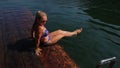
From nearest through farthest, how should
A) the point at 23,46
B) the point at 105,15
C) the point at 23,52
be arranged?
the point at 23,52
the point at 23,46
the point at 105,15

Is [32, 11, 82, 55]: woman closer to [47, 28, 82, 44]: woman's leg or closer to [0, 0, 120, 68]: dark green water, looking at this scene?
[47, 28, 82, 44]: woman's leg

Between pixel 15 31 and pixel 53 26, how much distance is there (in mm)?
2442

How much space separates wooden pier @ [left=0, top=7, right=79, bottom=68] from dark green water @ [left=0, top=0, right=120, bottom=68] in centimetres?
102

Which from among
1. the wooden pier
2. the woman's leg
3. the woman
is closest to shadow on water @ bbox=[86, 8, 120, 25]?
the woman's leg

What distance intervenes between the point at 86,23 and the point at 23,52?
504cm

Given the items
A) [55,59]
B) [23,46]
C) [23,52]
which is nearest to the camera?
[55,59]

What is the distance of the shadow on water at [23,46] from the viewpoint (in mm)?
8555

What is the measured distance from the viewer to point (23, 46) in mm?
→ 8773

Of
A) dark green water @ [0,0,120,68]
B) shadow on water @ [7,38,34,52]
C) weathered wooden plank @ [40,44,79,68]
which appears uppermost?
shadow on water @ [7,38,34,52]

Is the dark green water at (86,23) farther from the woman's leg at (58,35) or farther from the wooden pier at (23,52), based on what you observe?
the wooden pier at (23,52)

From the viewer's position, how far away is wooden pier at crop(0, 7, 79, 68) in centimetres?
768

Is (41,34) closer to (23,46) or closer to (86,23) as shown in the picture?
(23,46)

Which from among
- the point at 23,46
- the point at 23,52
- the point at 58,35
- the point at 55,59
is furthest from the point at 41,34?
the point at 58,35

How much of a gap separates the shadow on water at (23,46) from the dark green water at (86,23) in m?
1.63
